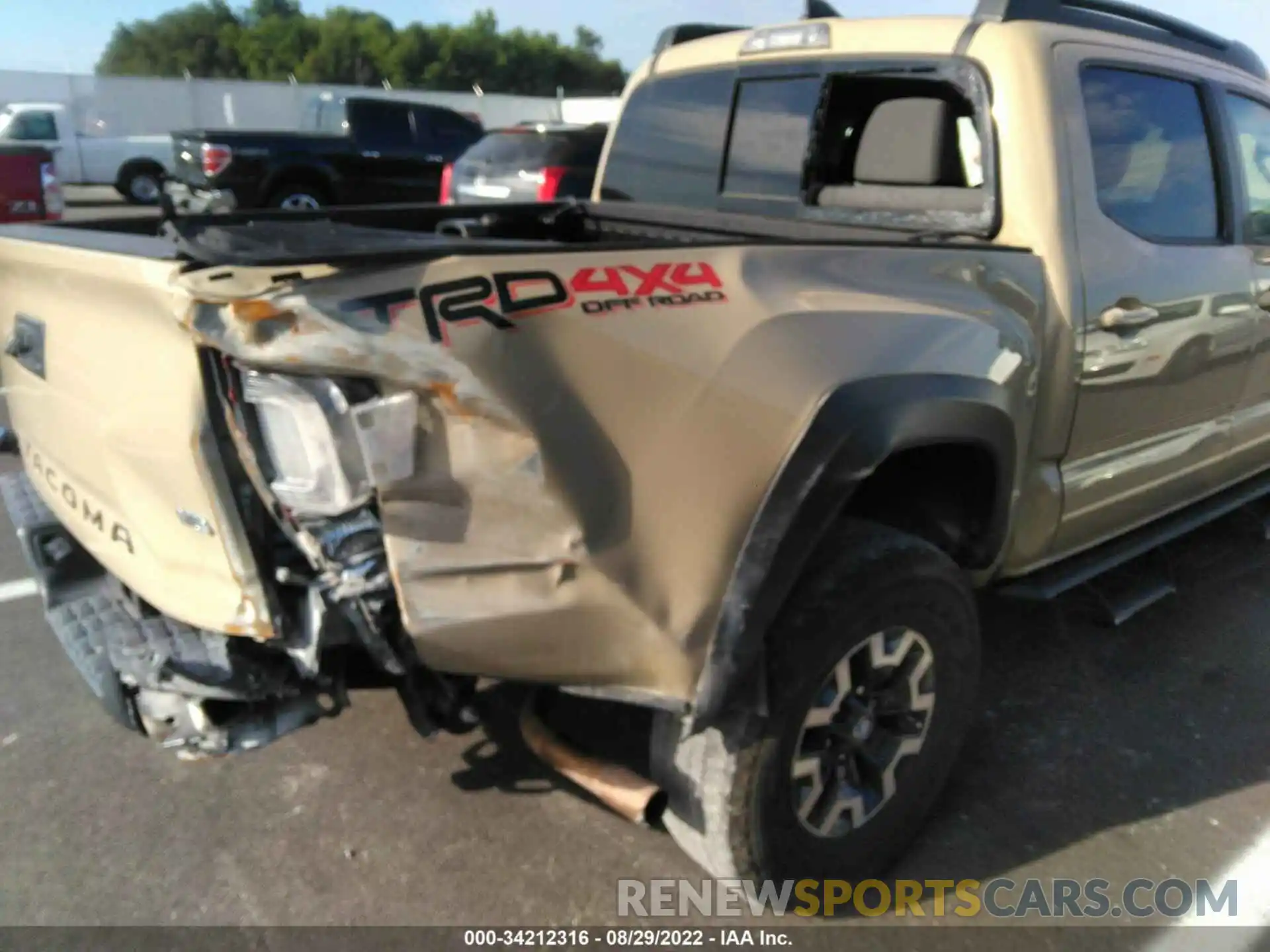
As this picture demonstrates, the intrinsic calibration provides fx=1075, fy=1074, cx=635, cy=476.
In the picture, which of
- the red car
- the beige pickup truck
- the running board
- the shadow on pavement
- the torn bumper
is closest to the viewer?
the beige pickup truck

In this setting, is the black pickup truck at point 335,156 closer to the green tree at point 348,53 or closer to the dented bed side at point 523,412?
the dented bed side at point 523,412

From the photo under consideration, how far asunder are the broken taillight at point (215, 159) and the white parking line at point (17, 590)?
10429 mm

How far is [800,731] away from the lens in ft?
7.59

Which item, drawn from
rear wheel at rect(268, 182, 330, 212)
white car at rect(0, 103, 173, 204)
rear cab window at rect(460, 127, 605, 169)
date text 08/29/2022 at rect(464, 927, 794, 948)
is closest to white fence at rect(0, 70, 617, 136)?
white car at rect(0, 103, 173, 204)

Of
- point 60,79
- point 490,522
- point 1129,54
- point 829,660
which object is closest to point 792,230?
point 1129,54

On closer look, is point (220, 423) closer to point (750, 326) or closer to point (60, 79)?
point (750, 326)

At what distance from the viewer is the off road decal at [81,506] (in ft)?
7.49

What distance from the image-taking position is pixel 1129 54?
3156 millimetres

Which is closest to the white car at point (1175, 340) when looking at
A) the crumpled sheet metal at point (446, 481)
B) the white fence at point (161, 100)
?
the crumpled sheet metal at point (446, 481)

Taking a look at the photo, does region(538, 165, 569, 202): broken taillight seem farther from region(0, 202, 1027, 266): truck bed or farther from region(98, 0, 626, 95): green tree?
region(98, 0, 626, 95): green tree

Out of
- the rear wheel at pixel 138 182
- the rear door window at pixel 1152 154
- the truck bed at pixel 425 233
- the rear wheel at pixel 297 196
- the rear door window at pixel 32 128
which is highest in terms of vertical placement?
the rear door window at pixel 1152 154

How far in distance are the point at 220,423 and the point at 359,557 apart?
13.5 inches

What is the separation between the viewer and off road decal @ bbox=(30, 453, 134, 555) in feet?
7.49

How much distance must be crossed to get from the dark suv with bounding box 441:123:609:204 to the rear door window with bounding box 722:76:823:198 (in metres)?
5.90
